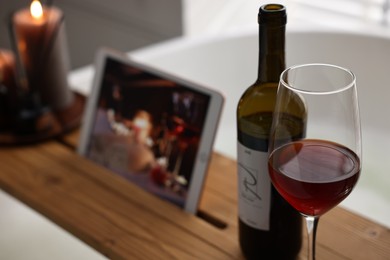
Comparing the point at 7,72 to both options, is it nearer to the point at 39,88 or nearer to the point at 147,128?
the point at 39,88

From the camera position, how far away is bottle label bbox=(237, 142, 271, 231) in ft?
2.39

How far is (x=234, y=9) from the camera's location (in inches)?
95.3

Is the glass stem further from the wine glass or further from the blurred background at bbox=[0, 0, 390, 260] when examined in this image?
the blurred background at bbox=[0, 0, 390, 260]

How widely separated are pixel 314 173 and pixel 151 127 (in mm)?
430

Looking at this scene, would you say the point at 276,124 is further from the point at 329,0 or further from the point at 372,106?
the point at 329,0

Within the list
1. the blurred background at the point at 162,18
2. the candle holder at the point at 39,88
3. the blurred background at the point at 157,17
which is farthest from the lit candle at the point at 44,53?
the blurred background at the point at 157,17

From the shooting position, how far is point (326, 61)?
1.68 m

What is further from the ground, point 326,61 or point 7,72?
point 7,72

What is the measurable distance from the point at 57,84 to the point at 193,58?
58cm

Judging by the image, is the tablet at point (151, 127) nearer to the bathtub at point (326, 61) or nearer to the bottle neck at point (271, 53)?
the bottle neck at point (271, 53)

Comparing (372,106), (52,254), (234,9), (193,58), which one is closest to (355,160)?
(52,254)

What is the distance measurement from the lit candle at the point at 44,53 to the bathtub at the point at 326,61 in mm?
383

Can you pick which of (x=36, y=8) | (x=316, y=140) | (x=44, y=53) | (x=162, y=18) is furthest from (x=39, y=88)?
(x=162, y=18)

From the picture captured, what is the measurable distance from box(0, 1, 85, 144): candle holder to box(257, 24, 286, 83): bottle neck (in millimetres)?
581
